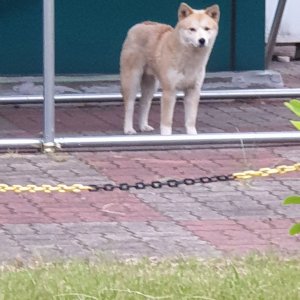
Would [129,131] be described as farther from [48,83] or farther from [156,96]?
[156,96]

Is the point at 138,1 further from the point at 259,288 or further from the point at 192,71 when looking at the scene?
the point at 259,288

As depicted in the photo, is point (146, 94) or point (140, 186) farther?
point (146, 94)

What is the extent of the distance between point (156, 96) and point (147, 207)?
4.02m

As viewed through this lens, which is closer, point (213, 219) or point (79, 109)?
point (213, 219)

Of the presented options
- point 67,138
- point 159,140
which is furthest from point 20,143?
point 159,140

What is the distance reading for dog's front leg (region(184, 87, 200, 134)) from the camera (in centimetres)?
1033

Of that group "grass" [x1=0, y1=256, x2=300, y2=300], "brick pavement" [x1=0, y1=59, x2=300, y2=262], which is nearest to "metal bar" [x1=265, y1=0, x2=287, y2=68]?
"brick pavement" [x1=0, y1=59, x2=300, y2=262]

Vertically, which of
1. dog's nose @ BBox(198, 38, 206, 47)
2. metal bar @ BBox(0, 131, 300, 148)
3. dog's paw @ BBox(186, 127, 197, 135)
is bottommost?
dog's paw @ BBox(186, 127, 197, 135)

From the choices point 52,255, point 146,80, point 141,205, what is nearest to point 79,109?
point 146,80

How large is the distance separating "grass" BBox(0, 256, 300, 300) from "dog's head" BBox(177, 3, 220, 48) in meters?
3.72

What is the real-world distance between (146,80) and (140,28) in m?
0.51

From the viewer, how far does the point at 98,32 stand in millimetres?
13000

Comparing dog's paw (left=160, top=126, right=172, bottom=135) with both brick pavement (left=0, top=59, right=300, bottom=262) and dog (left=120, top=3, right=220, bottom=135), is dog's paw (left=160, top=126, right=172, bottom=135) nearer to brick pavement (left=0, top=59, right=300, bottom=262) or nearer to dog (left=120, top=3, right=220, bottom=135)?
dog (left=120, top=3, right=220, bottom=135)

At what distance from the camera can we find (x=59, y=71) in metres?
13.0
